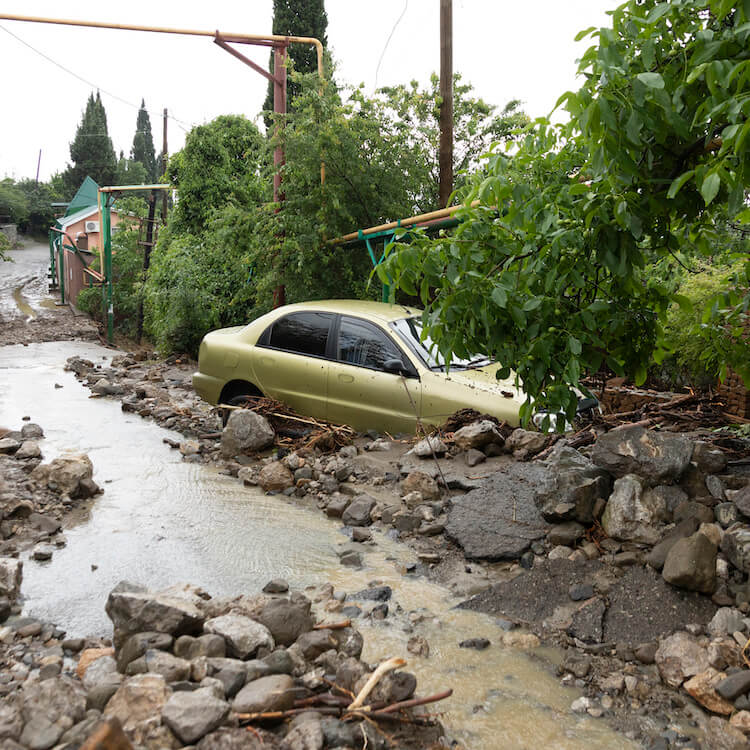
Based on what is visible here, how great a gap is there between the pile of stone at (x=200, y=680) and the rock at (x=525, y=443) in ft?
8.55

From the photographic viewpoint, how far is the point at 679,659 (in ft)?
10.2

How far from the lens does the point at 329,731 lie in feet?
8.00

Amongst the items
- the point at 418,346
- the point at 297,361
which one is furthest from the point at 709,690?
the point at 297,361

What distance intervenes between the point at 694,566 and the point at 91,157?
65.7 m

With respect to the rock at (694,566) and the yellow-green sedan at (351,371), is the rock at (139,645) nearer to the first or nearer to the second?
the rock at (694,566)

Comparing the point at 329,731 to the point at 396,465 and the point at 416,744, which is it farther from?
the point at 396,465

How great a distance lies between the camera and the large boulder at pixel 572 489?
446cm

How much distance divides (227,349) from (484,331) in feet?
15.8

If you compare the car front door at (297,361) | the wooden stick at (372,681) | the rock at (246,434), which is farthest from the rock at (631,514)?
the rock at (246,434)

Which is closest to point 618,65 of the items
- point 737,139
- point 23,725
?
point 737,139

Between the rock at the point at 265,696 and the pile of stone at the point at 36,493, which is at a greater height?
the rock at the point at 265,696

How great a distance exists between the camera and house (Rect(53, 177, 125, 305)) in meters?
33.6

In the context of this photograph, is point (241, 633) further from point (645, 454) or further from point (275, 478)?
point (275, 478)

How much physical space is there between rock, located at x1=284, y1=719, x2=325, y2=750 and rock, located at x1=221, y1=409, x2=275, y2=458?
4693 mm
